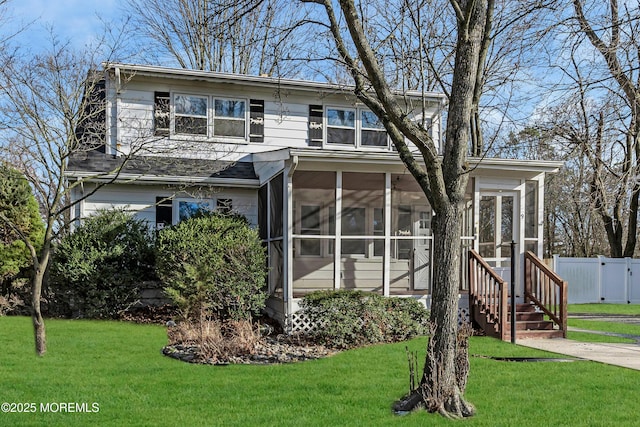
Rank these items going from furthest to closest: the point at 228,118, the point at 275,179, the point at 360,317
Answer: the point at 228,118 → the point at 275,179 → the point at 360,317

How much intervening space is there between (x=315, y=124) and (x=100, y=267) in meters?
6.57

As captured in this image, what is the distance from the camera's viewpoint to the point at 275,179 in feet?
38.8

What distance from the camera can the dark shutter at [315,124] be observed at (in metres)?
14.8

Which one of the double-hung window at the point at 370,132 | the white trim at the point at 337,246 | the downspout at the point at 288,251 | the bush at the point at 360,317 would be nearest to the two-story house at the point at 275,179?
the double-hung window at the point at 370,132

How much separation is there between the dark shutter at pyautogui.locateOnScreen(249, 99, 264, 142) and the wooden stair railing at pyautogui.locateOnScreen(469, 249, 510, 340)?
6349 millimetres

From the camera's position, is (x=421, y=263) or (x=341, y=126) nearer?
(x=421, y=263)

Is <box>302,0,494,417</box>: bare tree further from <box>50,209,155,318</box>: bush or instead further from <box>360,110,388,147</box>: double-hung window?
<box>360,110,388,147</box>: double-hung window

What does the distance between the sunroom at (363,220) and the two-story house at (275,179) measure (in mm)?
34

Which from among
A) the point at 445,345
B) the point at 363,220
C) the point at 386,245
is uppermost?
the point at 363,220

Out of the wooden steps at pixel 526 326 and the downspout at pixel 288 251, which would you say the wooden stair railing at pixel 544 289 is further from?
the downspout at pixel 288 251

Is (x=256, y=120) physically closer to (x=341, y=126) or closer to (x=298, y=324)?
(x=341, y=126)

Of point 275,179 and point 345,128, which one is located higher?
point 345,128

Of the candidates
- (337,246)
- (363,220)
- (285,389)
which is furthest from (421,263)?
(285,389)

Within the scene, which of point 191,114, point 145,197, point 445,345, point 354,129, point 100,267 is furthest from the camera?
point 354,129
